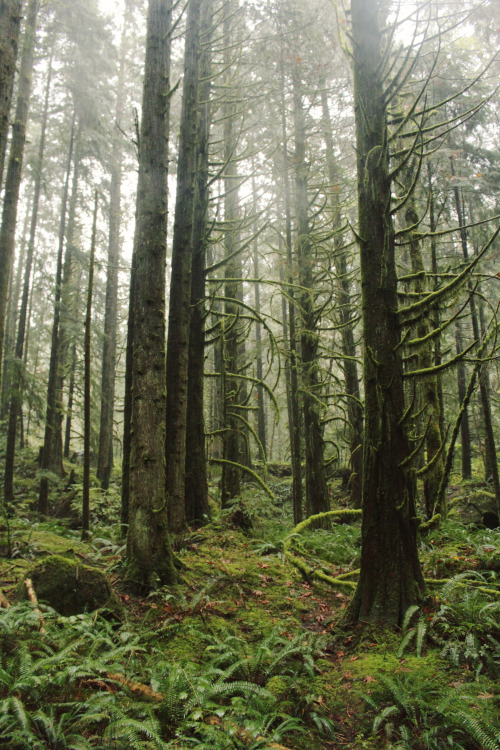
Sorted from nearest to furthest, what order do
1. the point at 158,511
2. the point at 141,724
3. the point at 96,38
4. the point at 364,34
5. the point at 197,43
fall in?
the point at 141,724 → the point at 364,34 → the point at 158,511 → the point at 197,43 → the point at 96,38

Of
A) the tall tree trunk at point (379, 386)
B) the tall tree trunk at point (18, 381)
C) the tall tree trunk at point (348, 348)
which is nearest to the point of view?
the tall tree trunk at point (379, 386)

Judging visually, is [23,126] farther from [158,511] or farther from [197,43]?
[158,511]

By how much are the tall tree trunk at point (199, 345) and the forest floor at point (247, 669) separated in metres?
2.04

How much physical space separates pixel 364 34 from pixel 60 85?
1411cm

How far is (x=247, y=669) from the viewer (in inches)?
134

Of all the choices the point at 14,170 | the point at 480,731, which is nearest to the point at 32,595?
the point at 480,731

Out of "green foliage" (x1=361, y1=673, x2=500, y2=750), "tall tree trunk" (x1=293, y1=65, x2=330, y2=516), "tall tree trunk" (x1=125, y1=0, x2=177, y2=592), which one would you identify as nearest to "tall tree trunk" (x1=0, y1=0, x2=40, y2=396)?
"tall tree trunk" (x1=125, y1=0, x2=177, y2=592)

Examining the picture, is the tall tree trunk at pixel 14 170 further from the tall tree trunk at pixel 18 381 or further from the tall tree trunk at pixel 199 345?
the tall tree trunk at pixel 199 345

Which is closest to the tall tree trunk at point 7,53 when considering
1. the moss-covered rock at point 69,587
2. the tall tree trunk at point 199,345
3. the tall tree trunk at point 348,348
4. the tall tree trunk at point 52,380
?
the tall tree trunk at point 199,345

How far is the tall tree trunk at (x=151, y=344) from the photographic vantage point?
4.88 m

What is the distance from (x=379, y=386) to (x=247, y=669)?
106 inches

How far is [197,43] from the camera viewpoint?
25.3 ft

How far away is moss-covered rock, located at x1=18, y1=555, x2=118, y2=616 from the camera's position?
405 cm

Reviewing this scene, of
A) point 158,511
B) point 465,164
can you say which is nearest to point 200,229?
point 158,511
